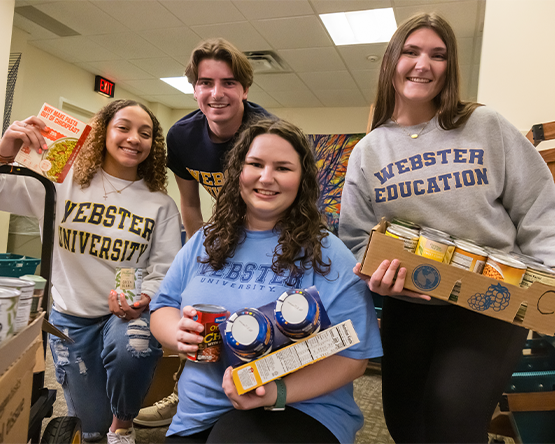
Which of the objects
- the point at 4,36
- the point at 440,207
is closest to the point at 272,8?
the point at 4,36

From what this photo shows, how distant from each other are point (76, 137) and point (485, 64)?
2475 mm

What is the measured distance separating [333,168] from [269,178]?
9.37ft

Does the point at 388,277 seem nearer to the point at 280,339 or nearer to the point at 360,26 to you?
the point at 280,339

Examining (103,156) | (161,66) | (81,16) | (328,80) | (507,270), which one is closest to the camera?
(507,270)

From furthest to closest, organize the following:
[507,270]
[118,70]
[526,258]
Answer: [118,70] < [526,258] < [507,270]

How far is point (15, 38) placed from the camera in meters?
4.77

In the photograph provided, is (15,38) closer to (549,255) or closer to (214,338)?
(214,338)

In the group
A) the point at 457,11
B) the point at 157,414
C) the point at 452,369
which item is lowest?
the point at 157,414

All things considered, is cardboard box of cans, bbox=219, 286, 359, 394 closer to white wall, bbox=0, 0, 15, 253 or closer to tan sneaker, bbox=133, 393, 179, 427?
tan sneaker, bbox=133, 393, 179, 427

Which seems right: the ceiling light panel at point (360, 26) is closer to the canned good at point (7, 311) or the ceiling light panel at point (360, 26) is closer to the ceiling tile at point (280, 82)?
the ceiling tile at point (280, 82)

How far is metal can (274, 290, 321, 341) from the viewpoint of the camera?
892 mm

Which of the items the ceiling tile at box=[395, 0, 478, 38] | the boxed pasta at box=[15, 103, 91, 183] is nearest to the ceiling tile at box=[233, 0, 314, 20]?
the ceiling tile at box=[395, 0, 478, 38]

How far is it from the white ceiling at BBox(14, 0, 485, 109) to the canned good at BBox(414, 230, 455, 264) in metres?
2.24

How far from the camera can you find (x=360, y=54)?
485 cm
